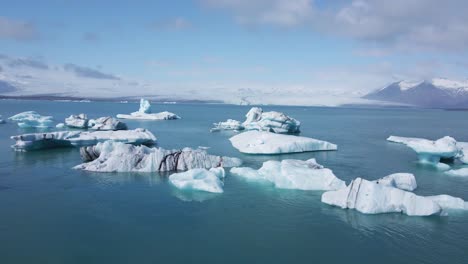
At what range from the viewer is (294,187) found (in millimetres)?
15023

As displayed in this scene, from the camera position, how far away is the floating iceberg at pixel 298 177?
14828mm

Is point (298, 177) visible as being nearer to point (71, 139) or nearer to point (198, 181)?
point (198, 181)

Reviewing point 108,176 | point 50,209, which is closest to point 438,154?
point 108,176

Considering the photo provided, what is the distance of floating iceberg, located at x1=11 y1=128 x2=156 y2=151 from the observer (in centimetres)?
2302

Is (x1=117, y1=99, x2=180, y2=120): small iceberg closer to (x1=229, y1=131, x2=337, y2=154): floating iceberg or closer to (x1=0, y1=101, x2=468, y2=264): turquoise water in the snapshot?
(x1=229, y1=131, x2=337, y2=154): floating iceberg

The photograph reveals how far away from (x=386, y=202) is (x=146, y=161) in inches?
435

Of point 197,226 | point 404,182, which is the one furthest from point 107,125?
point 404,182

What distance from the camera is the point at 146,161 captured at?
59.2ft

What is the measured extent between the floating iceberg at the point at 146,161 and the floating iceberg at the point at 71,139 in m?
6.13

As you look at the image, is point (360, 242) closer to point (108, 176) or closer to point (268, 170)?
point (268, 170)

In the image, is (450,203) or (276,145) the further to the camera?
(276,145)

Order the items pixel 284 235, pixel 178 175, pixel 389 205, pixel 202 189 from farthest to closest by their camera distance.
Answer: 1. pixel 178 175
2. pixel 202 189
3. pixel 389 205
4. pixel 284 235

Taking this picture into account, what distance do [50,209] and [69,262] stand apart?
4.25 metres

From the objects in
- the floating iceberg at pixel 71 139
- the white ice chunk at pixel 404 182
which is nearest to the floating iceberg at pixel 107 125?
the floating iceberg at pixel 71 139
